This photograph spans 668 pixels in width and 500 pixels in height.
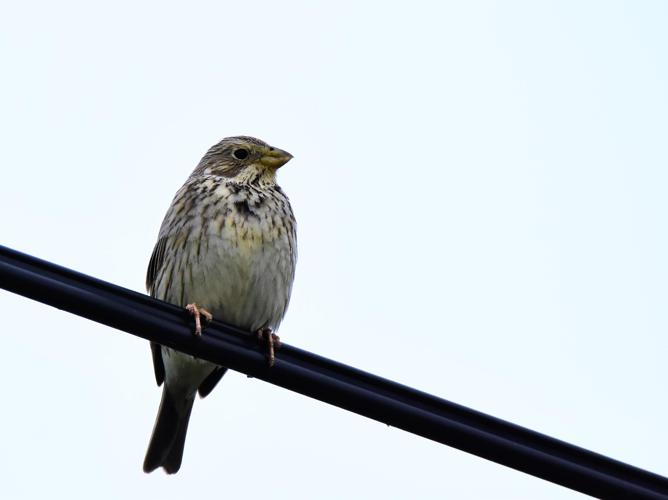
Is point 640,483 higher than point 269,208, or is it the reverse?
point 269,208

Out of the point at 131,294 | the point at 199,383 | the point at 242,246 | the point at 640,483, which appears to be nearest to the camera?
the point at 640,483

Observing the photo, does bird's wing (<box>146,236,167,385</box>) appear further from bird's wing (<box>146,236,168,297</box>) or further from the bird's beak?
the bird's beak

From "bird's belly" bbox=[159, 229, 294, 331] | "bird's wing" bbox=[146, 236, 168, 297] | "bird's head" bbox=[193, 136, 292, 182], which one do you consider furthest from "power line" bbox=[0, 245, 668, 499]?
"bird's head" bbox=[193, 136, 292, 182]

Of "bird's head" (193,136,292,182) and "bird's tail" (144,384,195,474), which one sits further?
"bird's tail" (144,384,195,474)

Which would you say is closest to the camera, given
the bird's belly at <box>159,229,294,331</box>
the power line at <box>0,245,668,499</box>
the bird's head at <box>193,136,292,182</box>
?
the power line at <box>0,245,668,499</box>

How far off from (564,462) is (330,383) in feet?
2.94

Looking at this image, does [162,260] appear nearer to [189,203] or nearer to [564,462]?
[189,203]

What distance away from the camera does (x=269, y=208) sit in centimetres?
787

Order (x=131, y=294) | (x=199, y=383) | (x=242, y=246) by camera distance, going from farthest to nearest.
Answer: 1. (x=199, y=383)
2. (x=242, y=246)
3. (x=131, y=294)

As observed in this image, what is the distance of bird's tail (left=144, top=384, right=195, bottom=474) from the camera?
853cm

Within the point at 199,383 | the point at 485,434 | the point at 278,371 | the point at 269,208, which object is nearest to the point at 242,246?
the point at 269,208

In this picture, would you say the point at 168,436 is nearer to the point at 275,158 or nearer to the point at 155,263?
the point at 155,263

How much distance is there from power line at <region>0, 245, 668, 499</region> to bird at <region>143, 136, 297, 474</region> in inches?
107

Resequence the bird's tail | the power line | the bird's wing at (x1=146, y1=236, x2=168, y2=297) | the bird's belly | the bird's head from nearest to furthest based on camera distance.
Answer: the power line
the bird's belly
the bird's wing at (x1=146, y1=236, x2=168, y2=297)
the bird's head
the bird's tail
